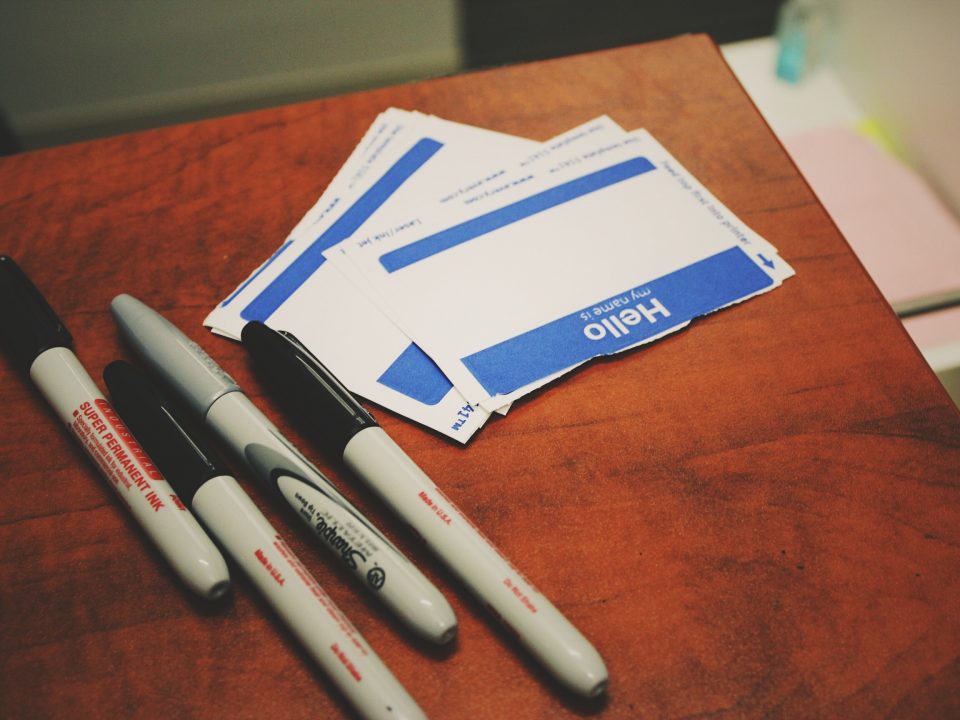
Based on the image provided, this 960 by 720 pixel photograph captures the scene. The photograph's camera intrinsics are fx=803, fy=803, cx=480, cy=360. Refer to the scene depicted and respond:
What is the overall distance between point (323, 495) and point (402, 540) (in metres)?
0.05

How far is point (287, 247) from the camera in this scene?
563 mm

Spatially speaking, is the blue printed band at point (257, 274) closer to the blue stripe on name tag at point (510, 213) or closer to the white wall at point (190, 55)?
the blue stripe on name tag at point (510, 213)

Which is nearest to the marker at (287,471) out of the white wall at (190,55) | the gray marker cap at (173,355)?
the gray marker cap at (173,355)

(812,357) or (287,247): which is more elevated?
(287,247)

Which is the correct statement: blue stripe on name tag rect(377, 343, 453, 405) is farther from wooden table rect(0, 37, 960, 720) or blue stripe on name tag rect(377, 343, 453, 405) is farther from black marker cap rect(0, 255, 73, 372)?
black marker cap rect(0, 255, 73, 372)

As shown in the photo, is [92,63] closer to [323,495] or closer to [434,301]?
[434,301]

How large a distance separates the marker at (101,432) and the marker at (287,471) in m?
0.04

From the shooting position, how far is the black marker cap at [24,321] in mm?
489

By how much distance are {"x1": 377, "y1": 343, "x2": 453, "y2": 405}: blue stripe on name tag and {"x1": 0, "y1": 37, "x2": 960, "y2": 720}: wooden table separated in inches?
0.9

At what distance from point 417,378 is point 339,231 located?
14 cm

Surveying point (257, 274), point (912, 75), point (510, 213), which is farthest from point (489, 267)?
point (912, 75)

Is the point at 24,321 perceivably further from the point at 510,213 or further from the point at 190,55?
the point at 190,55

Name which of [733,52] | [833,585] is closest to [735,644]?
[833,585]

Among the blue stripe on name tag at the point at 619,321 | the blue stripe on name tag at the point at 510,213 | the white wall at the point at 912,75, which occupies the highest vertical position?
the blue stripe on name tag at the point at 510,213
